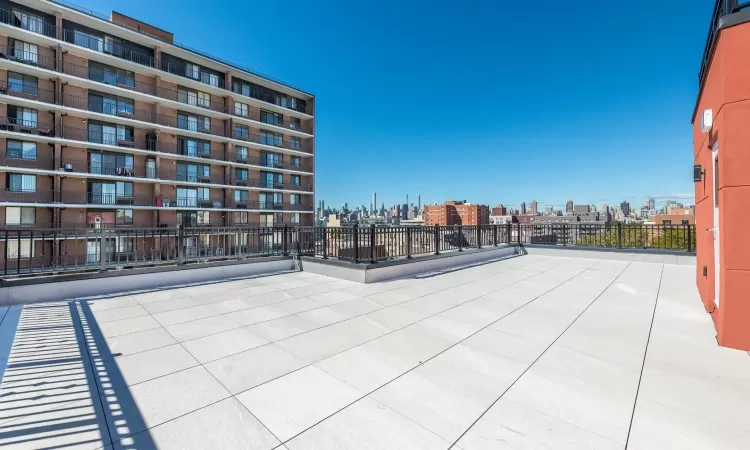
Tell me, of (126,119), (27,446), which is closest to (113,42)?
(126,119)

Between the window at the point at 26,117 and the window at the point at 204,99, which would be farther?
the window at the point at 204,99

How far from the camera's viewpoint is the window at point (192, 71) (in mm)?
28600

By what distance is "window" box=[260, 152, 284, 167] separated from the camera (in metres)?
34.6

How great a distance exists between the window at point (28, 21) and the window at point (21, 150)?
7777 millimetres

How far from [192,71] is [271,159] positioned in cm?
1095

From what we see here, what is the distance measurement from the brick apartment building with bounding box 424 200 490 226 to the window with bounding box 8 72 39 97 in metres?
97.6

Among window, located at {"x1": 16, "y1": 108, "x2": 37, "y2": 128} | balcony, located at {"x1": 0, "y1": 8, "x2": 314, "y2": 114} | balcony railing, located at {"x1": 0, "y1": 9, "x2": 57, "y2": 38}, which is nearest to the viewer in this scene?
balcony railing, located at {"x1": 0, "y1": 9, "x2": 57, "y2": 38}

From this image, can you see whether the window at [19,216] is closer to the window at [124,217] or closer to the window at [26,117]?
the window at [124,217]

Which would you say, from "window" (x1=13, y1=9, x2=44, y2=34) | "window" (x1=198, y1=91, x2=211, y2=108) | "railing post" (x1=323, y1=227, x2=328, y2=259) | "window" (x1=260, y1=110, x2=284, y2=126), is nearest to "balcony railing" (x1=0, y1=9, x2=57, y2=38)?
"window" (x1=13, y1=9, x2=44, y2=34)

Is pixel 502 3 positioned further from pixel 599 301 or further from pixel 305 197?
pixel 305 197

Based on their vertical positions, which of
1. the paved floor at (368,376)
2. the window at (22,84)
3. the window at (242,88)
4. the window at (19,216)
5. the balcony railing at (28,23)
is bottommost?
the paved floor at (368,376)

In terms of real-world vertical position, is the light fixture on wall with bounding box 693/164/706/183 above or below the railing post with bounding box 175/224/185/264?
above

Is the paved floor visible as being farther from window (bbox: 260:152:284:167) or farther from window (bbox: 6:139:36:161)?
window (bbox: 260:152:284:167)

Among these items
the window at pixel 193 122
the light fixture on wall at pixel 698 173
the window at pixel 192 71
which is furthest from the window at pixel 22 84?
the light fixture on wall at pixel 698 173
